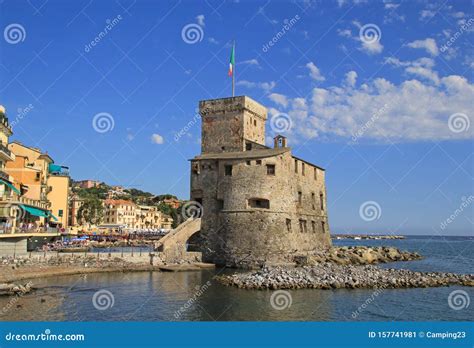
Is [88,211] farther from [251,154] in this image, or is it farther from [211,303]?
[211,303]

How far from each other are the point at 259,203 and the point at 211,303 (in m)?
15.8

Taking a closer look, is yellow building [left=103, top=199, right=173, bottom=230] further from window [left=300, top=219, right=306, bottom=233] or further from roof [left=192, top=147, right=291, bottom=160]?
window [left=300, top=219, right=306, bottom=233]

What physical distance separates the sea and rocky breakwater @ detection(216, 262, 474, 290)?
83 cm

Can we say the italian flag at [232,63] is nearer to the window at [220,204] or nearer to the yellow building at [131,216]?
the window at [220,204]

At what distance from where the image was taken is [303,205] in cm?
4169

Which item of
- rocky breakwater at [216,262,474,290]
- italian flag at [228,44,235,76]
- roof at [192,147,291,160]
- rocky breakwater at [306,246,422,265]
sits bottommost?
rocky breakwater at [216,262,474,290]

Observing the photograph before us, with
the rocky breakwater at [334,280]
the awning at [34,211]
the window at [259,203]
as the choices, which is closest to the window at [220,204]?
the window at [259,203]

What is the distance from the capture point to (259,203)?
120 feet

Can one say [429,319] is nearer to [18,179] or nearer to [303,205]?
[303,205]

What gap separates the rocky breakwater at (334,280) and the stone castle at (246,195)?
5039 millimetres

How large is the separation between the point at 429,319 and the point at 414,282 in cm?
867

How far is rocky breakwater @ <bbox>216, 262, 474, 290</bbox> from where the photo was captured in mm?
26141

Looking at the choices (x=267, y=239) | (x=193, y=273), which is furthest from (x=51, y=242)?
(x=267, y=239)

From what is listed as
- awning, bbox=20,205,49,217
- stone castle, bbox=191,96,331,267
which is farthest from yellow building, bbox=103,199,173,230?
stone castle, bbox=191,96,331,267
